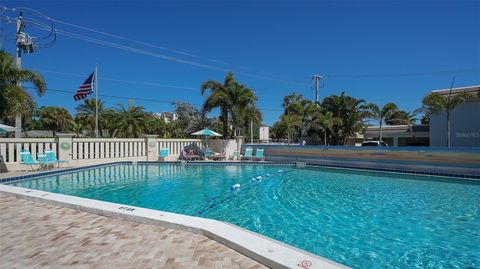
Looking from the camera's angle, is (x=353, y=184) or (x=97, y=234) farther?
(x=353, y=184)

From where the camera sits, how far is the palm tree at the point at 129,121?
33188 millimetres

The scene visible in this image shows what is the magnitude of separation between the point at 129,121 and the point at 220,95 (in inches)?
676

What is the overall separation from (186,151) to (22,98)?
9.53 m

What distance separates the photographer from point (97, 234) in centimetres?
444

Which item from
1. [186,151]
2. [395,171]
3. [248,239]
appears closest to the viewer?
[248,239]

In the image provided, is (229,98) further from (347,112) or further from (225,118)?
(347,112)

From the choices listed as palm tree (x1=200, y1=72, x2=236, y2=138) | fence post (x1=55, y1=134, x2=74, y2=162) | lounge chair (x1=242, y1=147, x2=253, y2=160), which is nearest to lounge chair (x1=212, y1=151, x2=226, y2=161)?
lounge chair (x1=242, y1=147, x2=253, y2=160)

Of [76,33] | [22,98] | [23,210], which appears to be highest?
[76,33]

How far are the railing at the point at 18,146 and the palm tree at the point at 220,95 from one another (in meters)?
9.82

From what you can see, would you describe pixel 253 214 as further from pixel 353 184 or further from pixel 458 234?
pixel 353 184

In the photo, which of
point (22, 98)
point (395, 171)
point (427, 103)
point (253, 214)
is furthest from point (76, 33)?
point (427, 103)

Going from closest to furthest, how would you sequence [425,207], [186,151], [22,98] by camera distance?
1. [425,207]
2. [22,98]
3. [186,151]

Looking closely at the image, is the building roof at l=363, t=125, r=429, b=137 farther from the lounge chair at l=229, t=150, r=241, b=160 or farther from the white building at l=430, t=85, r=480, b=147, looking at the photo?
the lounge chair at l=229, t=150, r=241, b=160

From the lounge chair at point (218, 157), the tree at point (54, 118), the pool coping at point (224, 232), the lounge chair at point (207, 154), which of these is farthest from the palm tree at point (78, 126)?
the pool coping at point (224, 232)
